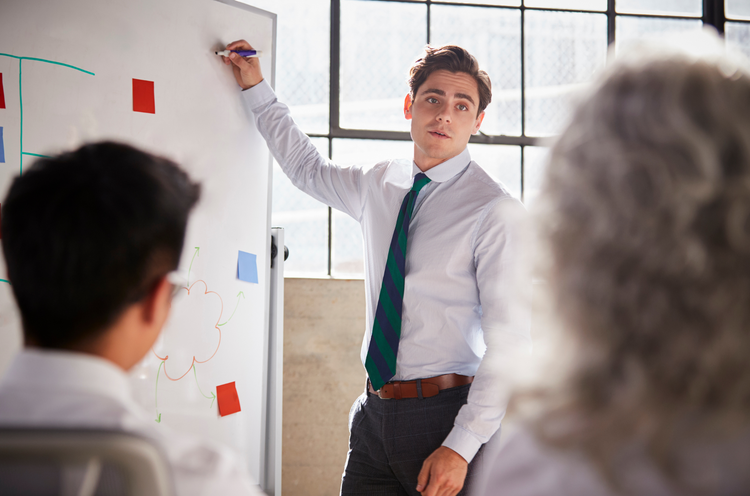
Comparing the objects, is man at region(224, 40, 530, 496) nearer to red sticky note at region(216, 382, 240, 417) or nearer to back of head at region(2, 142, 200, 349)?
red sticky note at region(216, 382, 240, 417)

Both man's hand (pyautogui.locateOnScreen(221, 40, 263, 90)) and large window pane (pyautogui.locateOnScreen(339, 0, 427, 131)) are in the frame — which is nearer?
man's hand (pyautogui.locateOnScreen(221, 40, 263, 90))

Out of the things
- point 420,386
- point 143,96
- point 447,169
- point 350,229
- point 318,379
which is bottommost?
point 318,379

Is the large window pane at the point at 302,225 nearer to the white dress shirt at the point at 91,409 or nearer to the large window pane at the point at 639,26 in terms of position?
the large window pane at the point at 639,26

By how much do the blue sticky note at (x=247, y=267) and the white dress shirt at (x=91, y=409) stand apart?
0.94m

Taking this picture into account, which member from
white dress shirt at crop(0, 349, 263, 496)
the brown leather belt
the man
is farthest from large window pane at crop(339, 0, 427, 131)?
white dress shirt at crop(0, 349, 263, 496)

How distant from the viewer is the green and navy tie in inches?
58.8

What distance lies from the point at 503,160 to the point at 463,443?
1.79 meters

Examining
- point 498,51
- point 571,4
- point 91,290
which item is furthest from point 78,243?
point 571,4

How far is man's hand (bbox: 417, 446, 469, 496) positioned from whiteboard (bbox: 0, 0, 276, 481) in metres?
0.54

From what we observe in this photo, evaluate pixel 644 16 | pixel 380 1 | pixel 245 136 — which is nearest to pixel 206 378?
pixel 245 136

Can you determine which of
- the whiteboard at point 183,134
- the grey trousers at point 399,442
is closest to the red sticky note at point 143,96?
the whiteboard at point 183,134

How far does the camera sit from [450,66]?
5.46ft

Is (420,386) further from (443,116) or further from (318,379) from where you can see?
(318,379)

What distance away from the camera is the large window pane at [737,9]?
2.97 meters
